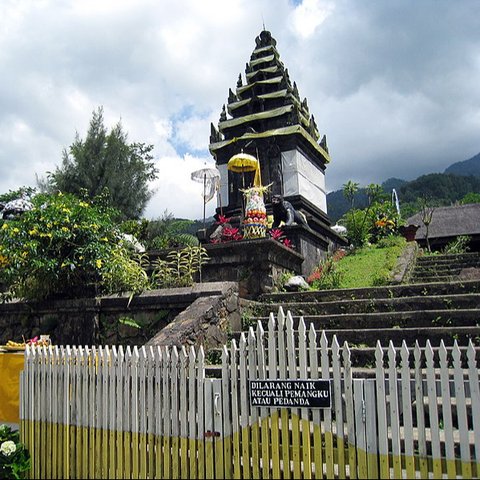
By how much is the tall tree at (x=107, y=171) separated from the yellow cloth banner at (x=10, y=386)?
1967cm

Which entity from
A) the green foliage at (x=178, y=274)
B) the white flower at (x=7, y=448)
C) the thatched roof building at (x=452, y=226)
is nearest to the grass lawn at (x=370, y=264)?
the green foliage at (x=178, y=274)

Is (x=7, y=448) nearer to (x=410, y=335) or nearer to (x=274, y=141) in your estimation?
(x=410, y=335)

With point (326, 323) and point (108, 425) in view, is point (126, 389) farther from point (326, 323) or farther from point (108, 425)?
point (326, 323)

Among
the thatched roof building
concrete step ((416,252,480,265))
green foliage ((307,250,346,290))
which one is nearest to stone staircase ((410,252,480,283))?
concrete step ((416,252,480,265))

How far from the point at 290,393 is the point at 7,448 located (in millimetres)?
3123

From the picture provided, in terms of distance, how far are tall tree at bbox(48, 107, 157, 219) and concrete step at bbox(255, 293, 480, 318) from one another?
18457mm

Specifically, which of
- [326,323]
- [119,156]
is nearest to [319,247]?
[326,323]

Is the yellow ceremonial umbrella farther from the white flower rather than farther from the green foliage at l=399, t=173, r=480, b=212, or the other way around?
the green foliage at l=399, t=173, r=480, b=212

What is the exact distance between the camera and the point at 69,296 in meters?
9.09

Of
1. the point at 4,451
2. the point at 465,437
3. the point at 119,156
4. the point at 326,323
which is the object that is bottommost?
the point at 4,451

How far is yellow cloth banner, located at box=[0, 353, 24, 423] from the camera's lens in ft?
19.3

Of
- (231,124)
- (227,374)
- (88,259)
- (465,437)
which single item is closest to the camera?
(465,437)

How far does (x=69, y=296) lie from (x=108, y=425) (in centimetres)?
474

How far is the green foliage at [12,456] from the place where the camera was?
502 cm
